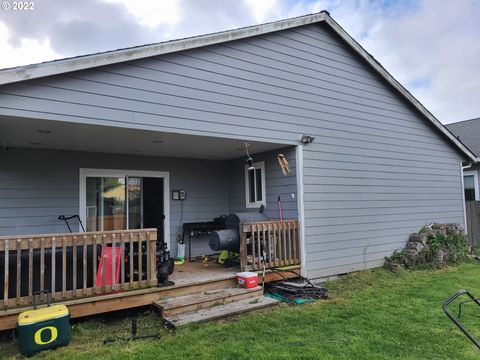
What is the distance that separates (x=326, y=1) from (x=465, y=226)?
8.03m

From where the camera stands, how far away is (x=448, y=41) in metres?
14.5

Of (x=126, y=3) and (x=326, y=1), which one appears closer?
(x=126, y=3)

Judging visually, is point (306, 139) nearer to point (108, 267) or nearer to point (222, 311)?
point (222, 311)

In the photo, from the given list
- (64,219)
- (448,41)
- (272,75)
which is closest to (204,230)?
(64,219)

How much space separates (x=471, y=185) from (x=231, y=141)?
10.3m

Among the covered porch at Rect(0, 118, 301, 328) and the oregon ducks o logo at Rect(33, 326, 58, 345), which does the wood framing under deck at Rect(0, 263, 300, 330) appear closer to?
the covered porch at Rect(0, 118, 301, 328)

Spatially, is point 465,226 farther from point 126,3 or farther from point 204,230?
point 126,3

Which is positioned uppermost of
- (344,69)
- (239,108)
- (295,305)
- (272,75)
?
(344,69)

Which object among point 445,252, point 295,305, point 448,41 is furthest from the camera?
point 448,41

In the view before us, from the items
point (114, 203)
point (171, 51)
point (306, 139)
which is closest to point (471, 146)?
point (306, 139)

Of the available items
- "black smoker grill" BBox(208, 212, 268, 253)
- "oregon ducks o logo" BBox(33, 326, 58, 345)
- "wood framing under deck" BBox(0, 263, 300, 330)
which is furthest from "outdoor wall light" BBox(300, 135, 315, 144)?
"oregon ducks o logo" BBox(33, 326, 58, 345)

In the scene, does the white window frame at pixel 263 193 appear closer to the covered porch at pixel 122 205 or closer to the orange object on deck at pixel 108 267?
the covered porch at pixel 122 205

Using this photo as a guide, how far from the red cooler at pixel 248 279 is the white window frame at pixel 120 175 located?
2.71 metres

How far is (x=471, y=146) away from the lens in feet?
40.4
